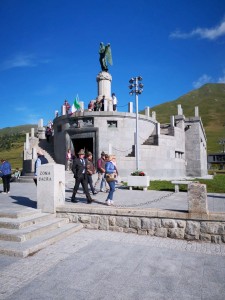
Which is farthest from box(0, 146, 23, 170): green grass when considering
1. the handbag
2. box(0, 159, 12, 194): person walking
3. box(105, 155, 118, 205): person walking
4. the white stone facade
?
the handbag

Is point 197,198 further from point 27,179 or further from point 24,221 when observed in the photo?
point 27,179

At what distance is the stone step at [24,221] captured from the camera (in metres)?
6.38

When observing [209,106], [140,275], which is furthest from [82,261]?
[209,106]

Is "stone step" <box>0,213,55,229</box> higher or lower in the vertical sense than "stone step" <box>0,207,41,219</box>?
lower

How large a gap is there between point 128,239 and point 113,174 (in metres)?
2.40

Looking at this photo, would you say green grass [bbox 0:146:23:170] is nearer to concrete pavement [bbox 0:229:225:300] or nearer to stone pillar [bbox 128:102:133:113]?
stone pillar [bbox 128:102:133:113]

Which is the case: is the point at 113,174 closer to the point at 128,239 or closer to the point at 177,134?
the point at 128,239

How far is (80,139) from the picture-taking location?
2362cm

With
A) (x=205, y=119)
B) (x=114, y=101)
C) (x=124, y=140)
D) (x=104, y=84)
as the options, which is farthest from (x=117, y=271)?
(x=205, y=119)

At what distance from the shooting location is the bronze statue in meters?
27.6

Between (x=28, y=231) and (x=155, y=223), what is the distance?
319 cm

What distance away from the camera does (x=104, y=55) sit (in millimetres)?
27875

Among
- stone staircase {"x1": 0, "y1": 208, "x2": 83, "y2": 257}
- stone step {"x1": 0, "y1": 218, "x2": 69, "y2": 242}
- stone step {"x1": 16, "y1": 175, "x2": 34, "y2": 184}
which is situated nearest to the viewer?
stone staircase {"x1": 0, "y1": 208, "x2": 83, "y2": 257}

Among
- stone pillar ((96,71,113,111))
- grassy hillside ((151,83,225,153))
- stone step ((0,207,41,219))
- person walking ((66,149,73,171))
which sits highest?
grassy hillside ((151,83,225,153))
